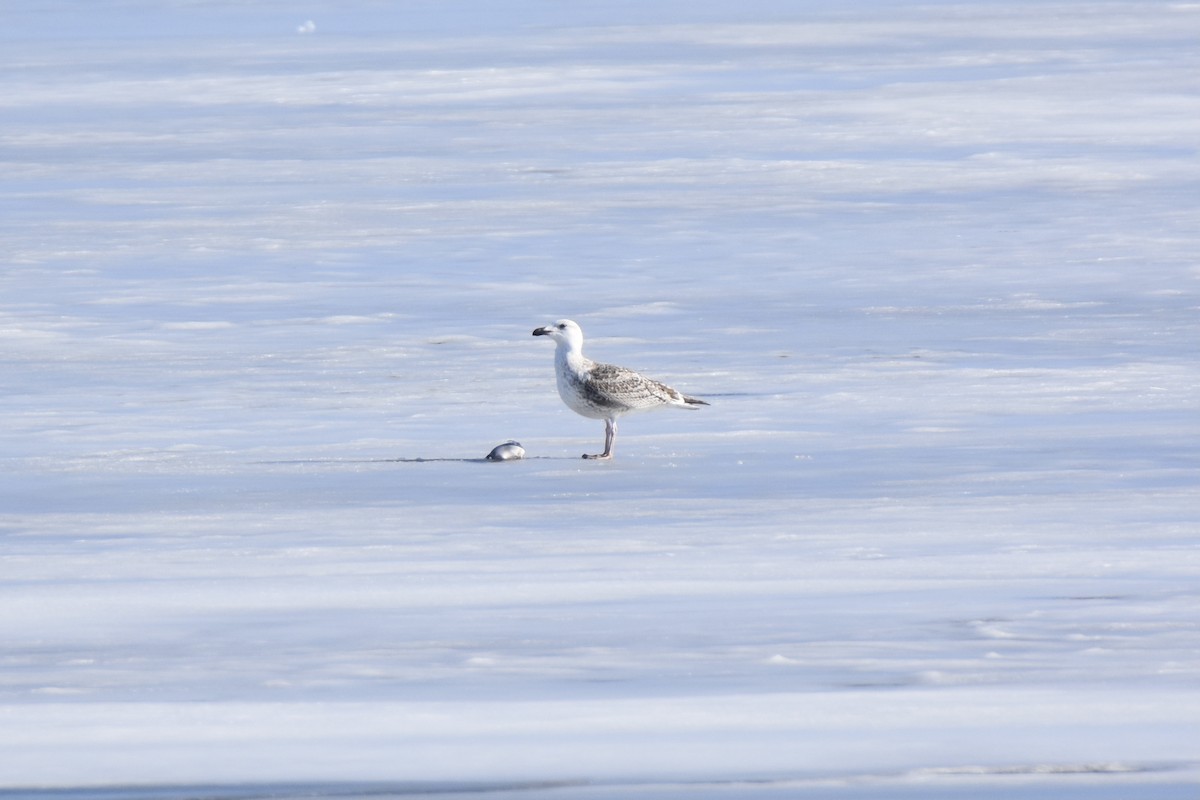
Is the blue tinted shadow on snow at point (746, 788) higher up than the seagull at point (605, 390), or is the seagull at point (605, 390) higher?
the seagull at point (605, 390)

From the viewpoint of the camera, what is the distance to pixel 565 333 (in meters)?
8.63

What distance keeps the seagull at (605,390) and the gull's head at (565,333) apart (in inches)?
1.4

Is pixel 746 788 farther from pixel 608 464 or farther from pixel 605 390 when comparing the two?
pixel 605 390

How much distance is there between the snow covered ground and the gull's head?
393 millimetres

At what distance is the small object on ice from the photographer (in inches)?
320

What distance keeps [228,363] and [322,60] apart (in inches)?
727

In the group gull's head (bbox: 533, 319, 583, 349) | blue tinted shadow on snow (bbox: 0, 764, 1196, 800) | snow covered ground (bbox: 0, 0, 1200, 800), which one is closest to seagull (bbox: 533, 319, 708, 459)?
gull's head (bbox: 533, 319, 583, 349)

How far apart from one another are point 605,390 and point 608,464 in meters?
0.30

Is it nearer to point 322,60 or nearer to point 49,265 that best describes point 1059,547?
point 49,265

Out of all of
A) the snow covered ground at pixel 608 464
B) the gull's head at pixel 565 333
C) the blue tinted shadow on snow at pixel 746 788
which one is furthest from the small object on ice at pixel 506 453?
the blue tinted shadow on snow at pixel 746 788

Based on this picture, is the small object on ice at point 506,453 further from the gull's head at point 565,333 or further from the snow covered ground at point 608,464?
the gull's head at point 565,333

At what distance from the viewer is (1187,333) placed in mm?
10672

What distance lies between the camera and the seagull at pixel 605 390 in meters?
8.34

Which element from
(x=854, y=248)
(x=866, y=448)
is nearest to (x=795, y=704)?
(x=866, y=448)
